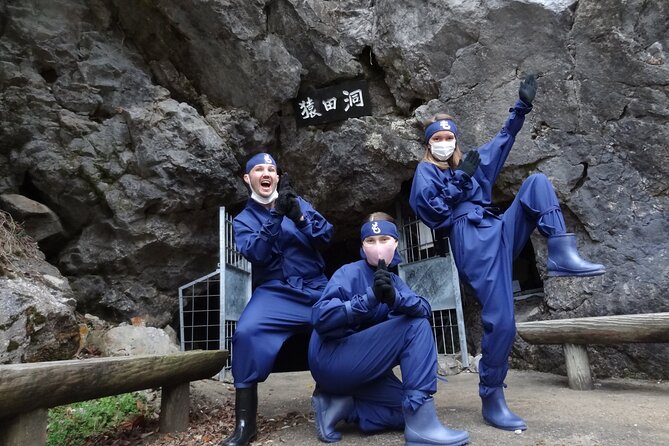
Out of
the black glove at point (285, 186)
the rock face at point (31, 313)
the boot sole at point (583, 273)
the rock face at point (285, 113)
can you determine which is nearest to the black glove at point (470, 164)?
the boot sole at point (583, 273)

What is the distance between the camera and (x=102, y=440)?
325cm

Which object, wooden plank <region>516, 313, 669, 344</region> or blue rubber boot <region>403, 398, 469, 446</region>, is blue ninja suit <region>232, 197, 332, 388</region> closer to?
blue rubber boot <region>403, 398, 469, 446</region>

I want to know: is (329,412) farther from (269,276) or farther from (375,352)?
(269,276)

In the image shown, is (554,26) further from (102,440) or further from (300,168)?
(102,440)

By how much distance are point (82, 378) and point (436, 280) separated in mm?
4996

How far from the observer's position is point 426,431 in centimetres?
238

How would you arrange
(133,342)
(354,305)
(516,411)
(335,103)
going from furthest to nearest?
(335,103)
(133,342)
(516,411)
(354,305)

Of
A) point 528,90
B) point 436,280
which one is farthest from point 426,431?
point 436,280

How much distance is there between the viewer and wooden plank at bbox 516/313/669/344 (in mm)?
3746

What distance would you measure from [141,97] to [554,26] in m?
5.41

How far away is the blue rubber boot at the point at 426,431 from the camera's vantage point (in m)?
2.36

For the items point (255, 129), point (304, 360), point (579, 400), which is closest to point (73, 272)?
point (255, 129)

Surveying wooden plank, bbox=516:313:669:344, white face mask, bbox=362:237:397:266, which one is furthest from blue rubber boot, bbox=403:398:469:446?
wooden plank, bbox=516:313:669:344

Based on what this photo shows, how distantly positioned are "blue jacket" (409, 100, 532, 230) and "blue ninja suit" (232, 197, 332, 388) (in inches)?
29.5
